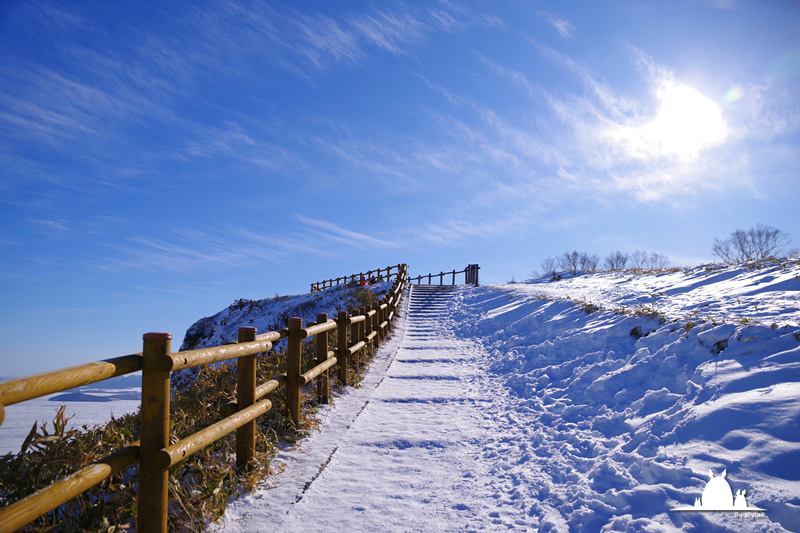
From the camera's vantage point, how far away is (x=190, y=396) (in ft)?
16.0

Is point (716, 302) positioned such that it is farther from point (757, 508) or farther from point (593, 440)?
point (757, 508)

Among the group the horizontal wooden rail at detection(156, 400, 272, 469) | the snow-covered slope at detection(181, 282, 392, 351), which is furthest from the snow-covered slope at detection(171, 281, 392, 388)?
the horizontal wooden rail at detection(156, 400, 272, 469)

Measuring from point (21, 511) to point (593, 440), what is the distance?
4408 mm

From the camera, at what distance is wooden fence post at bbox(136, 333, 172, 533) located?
2.39 meters

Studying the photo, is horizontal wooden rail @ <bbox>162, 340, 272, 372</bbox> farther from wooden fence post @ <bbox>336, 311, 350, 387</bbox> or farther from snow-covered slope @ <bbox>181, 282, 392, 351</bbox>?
snow-covered slope @ <bbox>181, 282, 392, 351</bbox>

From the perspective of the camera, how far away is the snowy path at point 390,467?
3.19 m

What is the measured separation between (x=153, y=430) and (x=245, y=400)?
1176 millimetres

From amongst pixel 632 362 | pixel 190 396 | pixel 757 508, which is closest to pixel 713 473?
pixel 757 508

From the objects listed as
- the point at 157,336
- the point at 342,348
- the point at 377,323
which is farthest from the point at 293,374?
the point at 377,323

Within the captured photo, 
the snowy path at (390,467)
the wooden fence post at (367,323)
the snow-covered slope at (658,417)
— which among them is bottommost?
the snowy path at (390,467)

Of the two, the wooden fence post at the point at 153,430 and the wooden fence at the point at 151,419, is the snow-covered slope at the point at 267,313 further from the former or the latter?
the wooden fence post at the point at 153,430

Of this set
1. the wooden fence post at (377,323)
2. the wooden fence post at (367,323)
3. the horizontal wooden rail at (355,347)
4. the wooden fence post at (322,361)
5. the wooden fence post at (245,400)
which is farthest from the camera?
the wooden fence post at (377,323)

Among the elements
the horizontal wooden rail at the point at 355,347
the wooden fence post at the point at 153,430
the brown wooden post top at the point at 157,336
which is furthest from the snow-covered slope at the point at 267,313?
the brown wooden post top at the point at 157,336

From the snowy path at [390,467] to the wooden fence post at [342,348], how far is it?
343 millimetres
